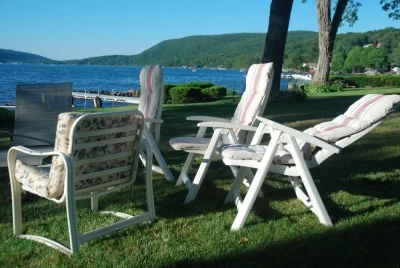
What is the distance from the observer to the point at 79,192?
10.0ft

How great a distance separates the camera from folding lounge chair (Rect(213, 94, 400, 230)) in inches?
133

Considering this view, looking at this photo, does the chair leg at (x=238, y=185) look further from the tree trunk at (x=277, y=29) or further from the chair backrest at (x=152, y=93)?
the tree trunk at (x=277, y=29)

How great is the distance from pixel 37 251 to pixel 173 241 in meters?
0.91

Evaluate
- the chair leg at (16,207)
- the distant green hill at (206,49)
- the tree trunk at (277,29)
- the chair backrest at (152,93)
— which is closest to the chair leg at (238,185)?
the chair leg at (16,207)

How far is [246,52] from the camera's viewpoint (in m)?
115

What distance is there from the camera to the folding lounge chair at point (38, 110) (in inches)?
193

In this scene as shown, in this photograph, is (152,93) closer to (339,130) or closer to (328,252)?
(339,130)

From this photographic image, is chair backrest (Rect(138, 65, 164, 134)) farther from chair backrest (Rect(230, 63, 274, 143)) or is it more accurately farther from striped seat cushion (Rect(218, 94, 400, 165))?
striped seat cushion (Rect(218, 94, 400, 165))

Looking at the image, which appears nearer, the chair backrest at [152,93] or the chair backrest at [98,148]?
the chair backrest at [98,148]

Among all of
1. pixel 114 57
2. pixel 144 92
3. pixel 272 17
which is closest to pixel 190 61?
pixel 114 57

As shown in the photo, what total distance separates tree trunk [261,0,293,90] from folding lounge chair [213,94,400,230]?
37.1 ft

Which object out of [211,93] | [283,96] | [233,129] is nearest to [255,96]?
[233,129]

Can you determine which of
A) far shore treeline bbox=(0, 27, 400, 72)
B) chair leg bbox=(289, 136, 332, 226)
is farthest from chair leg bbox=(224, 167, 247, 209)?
far shore treeline bbox=(0, 27, 400, 72)

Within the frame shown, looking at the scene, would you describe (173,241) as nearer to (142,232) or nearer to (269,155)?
(142,232)
